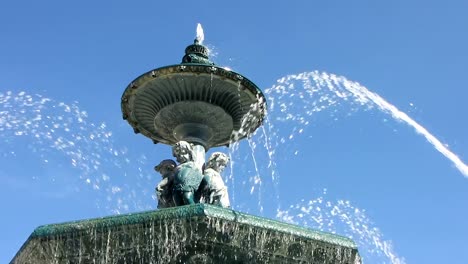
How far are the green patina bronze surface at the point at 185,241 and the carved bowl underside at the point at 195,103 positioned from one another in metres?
3.07

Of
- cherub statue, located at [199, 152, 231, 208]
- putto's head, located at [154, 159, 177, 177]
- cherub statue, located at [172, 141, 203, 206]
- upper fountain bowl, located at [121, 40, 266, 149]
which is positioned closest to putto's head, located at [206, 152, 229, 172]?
cherub statue, located at [199, 152, 231, 208]

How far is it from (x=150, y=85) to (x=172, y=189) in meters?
1.61

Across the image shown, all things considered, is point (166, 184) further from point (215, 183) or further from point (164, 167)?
point (215, 183)

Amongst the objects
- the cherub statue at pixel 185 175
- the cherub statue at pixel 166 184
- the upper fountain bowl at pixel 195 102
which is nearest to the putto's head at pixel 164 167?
the cherub statue at pixel 166 184

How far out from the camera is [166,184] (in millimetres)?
10539

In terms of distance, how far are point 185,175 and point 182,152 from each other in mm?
496

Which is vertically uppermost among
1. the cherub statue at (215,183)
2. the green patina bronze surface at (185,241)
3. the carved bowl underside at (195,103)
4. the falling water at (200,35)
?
the falling water at (200,35)

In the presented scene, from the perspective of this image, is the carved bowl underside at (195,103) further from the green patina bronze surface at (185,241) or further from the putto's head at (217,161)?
the green patina bronze surface at (185,241)

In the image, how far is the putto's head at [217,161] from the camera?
10680mm

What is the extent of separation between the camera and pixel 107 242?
27.3ft

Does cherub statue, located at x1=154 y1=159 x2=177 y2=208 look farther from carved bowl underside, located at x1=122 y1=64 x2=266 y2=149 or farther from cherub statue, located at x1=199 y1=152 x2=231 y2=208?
carved bowl underside, located at x1=122 y1=64 x2=266 y2=149

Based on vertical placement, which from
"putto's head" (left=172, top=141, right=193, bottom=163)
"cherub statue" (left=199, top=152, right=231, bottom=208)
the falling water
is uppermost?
the falling water

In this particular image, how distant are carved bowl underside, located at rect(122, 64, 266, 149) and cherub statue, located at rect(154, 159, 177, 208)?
29.7 inches

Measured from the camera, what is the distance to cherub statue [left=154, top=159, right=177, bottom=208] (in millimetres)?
10367
